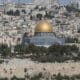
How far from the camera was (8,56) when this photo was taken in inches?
1772

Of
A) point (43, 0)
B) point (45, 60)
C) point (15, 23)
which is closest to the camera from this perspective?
point (45, 60)

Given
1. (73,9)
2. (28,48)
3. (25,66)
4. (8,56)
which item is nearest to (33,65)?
(25,66)

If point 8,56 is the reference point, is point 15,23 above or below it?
below

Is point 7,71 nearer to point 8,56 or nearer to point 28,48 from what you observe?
point 8,56

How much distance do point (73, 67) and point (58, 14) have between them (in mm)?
72644

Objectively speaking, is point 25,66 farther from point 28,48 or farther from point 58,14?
point 58,14

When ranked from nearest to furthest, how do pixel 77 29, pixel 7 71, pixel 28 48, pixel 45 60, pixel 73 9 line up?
pixel 7 71 → pixel 45 60 → pixel 28 48 → pixel 77 29 → pixel 73 9

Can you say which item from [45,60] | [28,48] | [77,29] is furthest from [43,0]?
[45,60]

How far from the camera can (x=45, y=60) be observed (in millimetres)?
39500

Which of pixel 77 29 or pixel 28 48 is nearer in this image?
pixel 28 48

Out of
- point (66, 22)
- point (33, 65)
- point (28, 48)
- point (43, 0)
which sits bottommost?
point (43, 0)

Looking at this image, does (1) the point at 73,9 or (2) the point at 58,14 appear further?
(1) the point at 73,9

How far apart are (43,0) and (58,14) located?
1429 inches

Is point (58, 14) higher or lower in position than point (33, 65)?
lower
